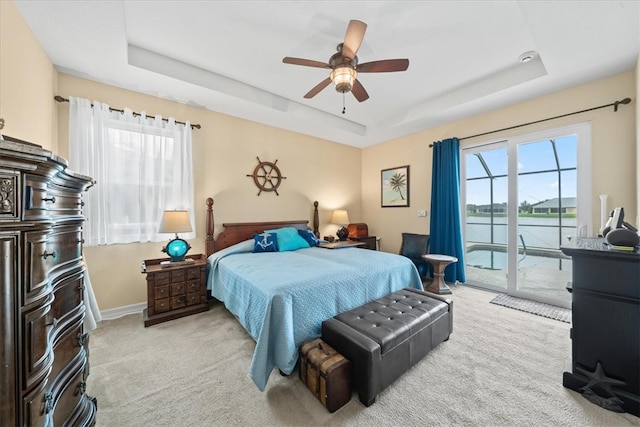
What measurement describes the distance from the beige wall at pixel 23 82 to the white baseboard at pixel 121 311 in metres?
1.88

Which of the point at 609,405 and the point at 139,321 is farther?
the point at 139,321

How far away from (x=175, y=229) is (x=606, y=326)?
12.6 feet

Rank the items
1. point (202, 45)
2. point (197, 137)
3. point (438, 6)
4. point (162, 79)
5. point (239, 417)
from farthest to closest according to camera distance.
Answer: point (197, 137) < point (162, 79) < point (202, 45) < point (438, 6) < point (239, 417)

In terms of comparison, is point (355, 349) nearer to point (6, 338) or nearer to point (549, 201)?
point (6, 338)

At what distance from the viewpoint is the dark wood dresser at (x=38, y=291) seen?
76 centimetres

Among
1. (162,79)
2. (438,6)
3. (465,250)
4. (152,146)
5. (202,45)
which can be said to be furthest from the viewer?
(465,250)

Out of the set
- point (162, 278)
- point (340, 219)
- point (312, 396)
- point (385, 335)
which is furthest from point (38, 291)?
point (340, 219)

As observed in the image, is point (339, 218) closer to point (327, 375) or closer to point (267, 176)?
point (267, 176)

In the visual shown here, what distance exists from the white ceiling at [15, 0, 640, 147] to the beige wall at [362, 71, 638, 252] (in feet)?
0.56

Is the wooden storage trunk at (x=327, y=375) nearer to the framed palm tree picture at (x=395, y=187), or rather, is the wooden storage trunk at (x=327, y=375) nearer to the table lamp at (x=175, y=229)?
the table lamp at (x=175, y=229)

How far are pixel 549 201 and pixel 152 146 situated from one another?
523cm

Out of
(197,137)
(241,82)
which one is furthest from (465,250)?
(197,137)

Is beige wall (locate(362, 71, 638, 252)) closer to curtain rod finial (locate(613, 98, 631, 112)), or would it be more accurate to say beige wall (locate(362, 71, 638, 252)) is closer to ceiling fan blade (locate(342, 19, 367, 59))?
curtain rod finial (locate(613, 98, 631, 112))

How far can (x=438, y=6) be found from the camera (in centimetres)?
196
